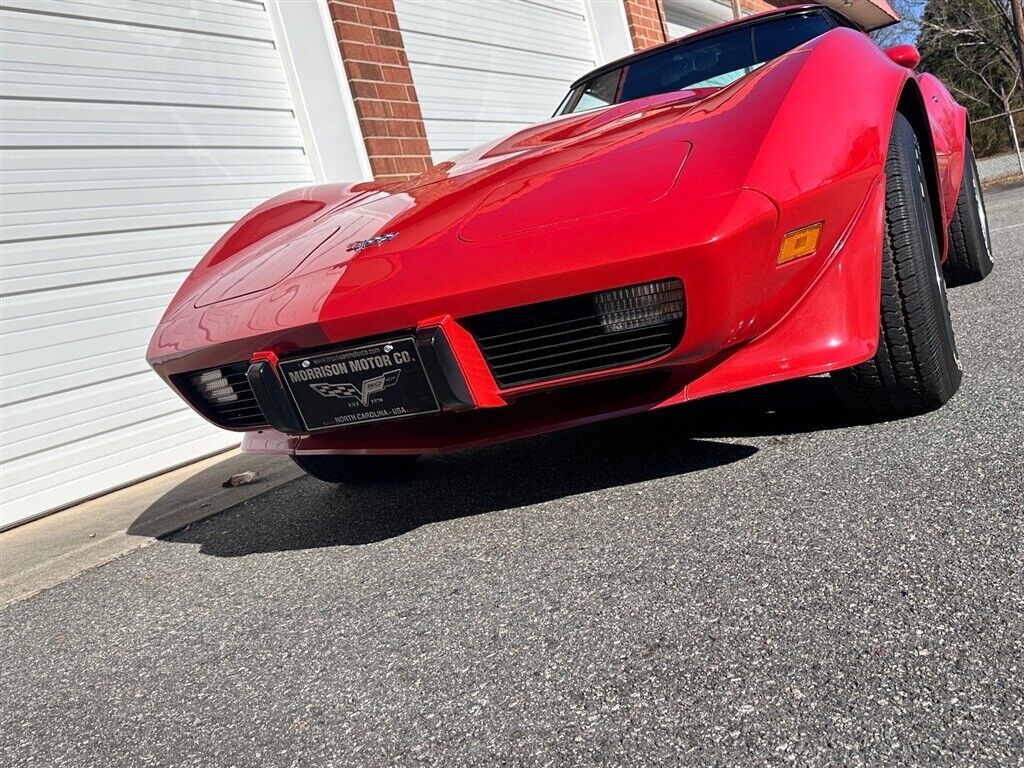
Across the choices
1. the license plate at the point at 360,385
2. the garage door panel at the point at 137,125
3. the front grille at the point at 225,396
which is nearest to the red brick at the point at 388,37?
the garage door panel at the point at 137,125

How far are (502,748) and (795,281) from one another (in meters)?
1.05

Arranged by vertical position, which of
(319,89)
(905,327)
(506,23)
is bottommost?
(905,327)

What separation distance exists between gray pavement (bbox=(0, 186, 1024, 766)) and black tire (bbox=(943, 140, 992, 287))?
123cm

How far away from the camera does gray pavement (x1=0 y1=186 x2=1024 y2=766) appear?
109 centimetres

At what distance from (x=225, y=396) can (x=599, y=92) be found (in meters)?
1.82

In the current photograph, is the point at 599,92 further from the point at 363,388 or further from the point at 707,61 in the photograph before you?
the point at 363,388

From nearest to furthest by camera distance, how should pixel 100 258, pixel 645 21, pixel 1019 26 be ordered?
pixel 100 258, pixel 645 21, pixel 1019 26

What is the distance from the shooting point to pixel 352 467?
107 inches

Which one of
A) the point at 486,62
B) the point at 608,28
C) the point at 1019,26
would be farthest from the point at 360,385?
the point at 1019,26

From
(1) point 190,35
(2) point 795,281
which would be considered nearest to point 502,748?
(2) point 795,281

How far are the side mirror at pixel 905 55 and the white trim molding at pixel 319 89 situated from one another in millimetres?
3229

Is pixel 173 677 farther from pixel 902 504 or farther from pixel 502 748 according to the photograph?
pixel 902 504

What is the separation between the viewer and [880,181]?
1878mm

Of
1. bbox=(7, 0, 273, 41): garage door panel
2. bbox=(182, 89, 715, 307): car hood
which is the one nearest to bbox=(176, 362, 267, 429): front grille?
bbox=(182, 89, 715, 307): car hood
